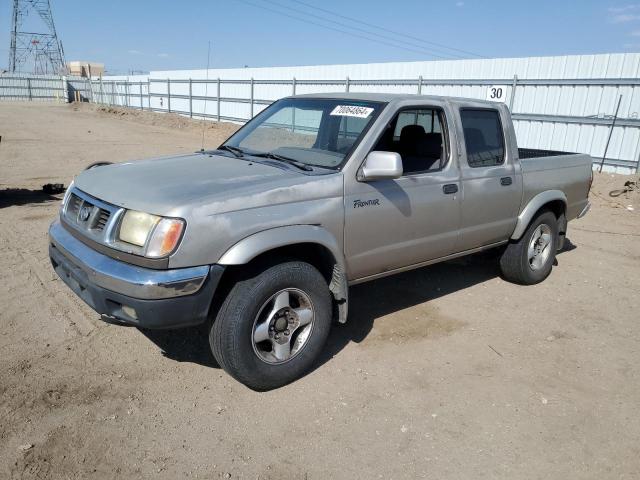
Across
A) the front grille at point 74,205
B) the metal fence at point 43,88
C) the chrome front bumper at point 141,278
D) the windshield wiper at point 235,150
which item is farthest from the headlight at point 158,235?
the metal fence at point 43,88

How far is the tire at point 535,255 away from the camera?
212 inches

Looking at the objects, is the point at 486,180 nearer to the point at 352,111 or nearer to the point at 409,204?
the point at 409,204

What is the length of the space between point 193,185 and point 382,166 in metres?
1.28

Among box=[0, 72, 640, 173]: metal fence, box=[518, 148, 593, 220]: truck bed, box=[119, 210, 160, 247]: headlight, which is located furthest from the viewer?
box=[0, 72, 640, 173]: metal fence

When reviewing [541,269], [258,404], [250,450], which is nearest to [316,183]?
[258,404]

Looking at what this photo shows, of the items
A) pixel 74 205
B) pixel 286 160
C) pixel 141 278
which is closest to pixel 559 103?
pixel 286 160

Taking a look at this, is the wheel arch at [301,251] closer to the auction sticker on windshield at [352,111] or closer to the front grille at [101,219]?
the front grille at [101,219]

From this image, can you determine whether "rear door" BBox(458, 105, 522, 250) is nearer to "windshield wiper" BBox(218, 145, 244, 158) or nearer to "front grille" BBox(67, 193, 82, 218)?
"windshield wiper" BBox(218, 145, 244, 158)

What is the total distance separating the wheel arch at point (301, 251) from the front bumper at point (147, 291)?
0.16 meters

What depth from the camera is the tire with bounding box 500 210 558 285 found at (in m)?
5.38

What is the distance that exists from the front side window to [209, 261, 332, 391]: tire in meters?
1.51

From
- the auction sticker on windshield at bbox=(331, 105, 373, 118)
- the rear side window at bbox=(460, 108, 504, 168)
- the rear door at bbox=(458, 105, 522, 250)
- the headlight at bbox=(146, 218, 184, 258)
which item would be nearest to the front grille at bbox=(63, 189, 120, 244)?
the headlight at bbox=(146, 218, 184, 258)

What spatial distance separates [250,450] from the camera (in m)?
2.84

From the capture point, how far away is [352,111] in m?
4.02
